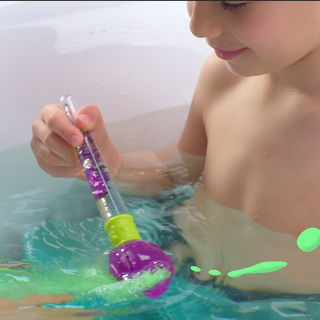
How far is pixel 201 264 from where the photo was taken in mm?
607

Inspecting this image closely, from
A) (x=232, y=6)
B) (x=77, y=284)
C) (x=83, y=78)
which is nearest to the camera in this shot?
(x=232, y=6)

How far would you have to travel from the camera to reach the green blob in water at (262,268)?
1.90 ft

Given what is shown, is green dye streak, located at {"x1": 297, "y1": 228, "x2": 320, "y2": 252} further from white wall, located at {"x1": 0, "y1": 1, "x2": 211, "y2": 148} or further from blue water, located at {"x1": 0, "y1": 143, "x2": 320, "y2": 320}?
white wall, located at {"x1": 0, "y1": 1, "x2": 211, "y2": 148}

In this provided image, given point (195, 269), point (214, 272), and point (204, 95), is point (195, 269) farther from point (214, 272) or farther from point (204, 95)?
point (204, 95)

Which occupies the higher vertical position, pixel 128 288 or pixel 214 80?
pixel 214 80

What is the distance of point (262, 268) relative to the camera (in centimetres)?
58

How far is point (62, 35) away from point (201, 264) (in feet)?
2.66

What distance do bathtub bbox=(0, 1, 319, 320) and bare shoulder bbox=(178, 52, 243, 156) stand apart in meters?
0.20

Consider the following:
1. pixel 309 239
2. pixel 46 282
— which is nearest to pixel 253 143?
pixel 309 239

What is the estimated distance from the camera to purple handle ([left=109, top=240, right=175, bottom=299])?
1.66 ft

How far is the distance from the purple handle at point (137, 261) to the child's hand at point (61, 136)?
0.60ft

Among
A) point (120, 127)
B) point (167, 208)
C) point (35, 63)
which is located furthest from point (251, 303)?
point (35, 63)

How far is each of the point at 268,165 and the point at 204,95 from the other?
243 mm

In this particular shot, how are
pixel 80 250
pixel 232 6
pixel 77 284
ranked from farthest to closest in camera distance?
pixel 80 250 < pixel 77 284 < pixel 232 6
